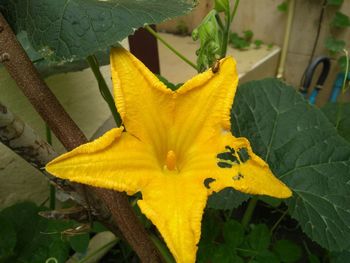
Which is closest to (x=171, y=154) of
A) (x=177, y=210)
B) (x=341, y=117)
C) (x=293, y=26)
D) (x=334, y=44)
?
(x=177, y=210)

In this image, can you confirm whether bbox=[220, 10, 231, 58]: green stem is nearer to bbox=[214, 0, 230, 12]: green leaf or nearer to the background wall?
bbox=[214, 0, 230, 12]: green leaf

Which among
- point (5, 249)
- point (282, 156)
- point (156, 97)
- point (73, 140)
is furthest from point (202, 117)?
point (5, 249)

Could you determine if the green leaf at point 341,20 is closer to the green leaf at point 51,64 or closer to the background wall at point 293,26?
the background wall at point 293,26

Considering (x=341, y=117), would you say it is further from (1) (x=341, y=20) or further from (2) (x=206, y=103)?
(1) (x=341, y=20)

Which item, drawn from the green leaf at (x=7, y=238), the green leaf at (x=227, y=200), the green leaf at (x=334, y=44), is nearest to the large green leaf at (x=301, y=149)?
the green leaf at (x=227, y=200)

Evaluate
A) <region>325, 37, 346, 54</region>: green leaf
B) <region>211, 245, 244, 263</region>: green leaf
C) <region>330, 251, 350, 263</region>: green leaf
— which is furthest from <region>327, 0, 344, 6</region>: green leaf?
<region>211, 245, 244, 263</region>: green leaf
